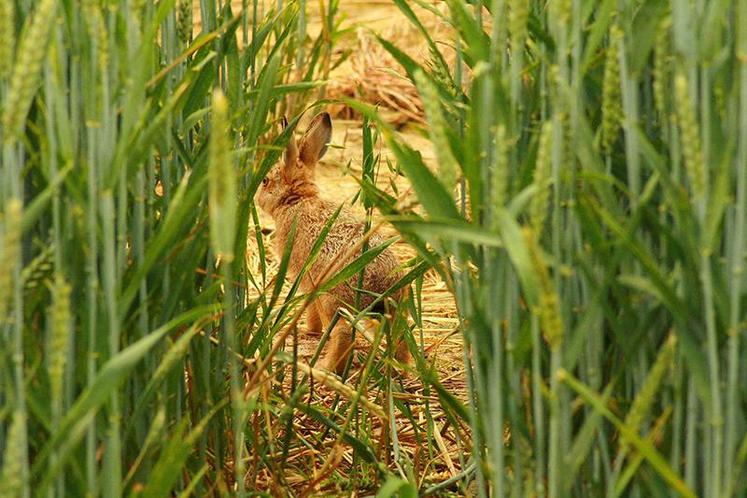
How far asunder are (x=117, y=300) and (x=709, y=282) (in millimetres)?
715

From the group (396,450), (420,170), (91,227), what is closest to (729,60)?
(420,170)

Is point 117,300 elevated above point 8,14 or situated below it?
below

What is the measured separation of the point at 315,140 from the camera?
3982 millimetres

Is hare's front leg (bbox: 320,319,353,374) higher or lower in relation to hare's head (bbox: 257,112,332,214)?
lower

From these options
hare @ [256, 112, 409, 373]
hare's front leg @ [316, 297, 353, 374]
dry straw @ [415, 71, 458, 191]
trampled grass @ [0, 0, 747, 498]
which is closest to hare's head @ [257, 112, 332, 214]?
hare @ [256, 112, 409, 373]

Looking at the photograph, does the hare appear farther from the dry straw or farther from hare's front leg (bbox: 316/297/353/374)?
the dry straw

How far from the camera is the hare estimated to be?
3495 mm

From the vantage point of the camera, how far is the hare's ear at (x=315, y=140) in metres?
3.85

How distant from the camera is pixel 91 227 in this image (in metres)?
1.53

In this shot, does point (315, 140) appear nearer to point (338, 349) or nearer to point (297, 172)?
point (297, 172)

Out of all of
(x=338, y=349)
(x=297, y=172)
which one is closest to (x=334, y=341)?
(x=338, y=349)

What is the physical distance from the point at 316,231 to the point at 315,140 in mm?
333

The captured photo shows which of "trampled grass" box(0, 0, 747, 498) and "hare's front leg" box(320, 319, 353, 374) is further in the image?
"hare's front leg" box(320, 319, 353, 374)

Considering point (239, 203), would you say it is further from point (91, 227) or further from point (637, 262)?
point (637, 262)
